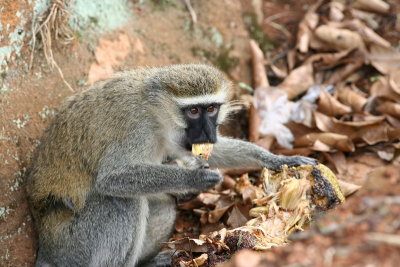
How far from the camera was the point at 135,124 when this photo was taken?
4754 millimetres

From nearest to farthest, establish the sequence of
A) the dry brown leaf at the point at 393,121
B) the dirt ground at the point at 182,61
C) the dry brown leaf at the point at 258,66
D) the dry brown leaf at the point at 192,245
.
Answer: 1. the dirt ground at the point at 182,61
2. the dry brown leaf at the point at 192,245
3. the dry brown leaf at the point at 393,121
4. the dry brown leaf at the point at 258,66

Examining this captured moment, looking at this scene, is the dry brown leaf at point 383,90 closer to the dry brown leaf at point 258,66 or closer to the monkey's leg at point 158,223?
the dry brown leaf at point 258,66

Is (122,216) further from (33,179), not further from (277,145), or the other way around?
(277,145)

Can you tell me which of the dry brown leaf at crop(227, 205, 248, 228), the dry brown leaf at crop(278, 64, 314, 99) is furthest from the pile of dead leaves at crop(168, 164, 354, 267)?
the dry brown leaf at crop(278, 64, 314, 99)

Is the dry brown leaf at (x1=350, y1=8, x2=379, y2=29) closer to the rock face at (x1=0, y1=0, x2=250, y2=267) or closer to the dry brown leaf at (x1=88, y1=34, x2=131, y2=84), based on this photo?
the rock face at (x1=0, y1=0, x2=250, y2=267)

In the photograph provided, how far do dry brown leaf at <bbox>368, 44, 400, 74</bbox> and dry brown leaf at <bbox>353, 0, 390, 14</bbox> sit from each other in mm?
845

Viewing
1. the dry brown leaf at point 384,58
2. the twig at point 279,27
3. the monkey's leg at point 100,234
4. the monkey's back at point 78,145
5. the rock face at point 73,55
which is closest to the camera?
the monkey's leg at point 100,234

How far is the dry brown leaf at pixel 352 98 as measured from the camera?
261 inches

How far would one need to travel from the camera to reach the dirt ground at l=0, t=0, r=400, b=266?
2.09m

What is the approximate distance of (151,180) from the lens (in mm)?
4574

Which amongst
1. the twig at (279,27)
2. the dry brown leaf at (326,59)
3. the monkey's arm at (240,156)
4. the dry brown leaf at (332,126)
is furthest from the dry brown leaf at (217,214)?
the twig at (279,27)

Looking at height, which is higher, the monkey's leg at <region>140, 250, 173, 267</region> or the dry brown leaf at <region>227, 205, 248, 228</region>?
the dry brown leaf at <region>227, 205, 248, 228</region>

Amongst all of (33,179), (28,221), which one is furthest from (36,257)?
(33,179)

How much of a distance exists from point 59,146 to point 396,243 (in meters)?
3.48
